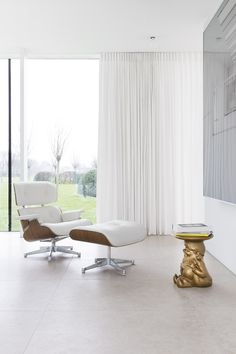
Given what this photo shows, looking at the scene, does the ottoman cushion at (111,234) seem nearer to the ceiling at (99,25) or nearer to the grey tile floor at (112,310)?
the grey tile floor at (112,310)

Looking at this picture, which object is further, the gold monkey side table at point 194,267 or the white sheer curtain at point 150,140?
the white sheer curtain at point 150,140

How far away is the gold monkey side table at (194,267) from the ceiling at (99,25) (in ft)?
8.71

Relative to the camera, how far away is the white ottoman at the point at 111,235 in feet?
11.8

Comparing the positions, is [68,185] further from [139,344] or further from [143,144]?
[139,344]

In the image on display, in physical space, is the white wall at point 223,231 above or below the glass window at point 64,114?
below

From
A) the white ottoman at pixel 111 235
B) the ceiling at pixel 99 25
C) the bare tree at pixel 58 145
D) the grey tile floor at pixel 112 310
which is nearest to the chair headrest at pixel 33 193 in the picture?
the grey tile floor at pixel 112 310

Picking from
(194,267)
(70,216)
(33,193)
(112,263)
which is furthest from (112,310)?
(33,193)

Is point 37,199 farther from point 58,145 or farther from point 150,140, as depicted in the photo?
point 150,140

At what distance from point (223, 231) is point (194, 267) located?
3.10 ft

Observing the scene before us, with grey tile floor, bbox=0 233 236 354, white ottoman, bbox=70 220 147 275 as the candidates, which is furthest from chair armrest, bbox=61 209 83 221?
white ottoman, bbox=70 220 147 275

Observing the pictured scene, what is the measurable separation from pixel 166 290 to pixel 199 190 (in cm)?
304

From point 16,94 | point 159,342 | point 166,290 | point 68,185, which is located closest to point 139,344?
point 159,342

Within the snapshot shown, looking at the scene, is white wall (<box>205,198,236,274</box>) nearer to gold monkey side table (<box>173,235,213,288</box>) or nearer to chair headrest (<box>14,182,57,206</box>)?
gold monkey side table (<box>173,235,213,288</box>)

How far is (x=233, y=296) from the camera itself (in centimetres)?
298
